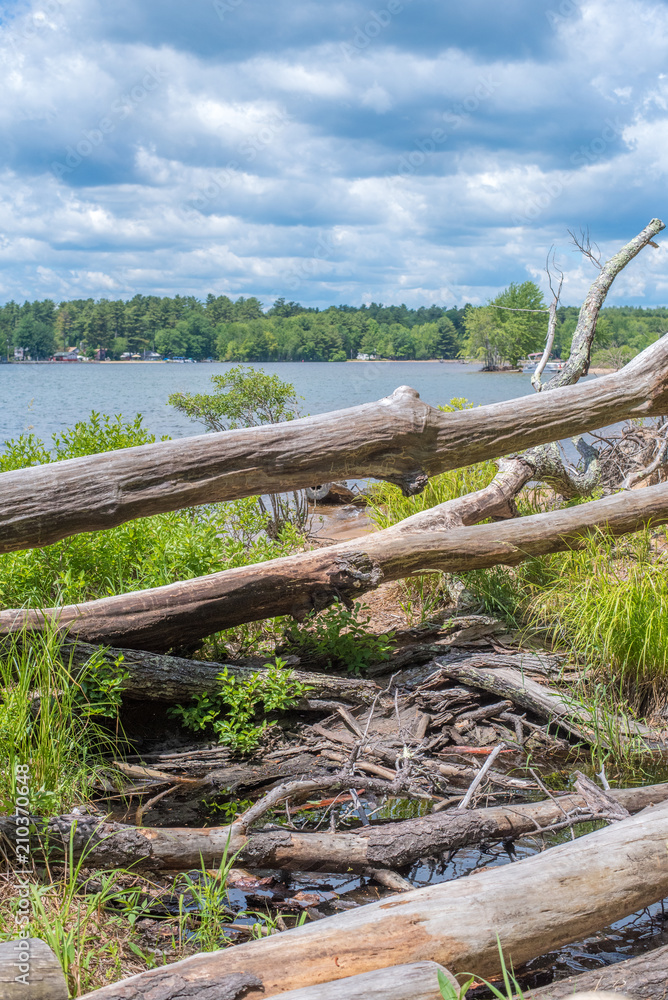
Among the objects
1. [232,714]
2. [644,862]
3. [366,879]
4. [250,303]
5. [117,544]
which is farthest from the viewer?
[250,303]

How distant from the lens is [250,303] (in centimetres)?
6631

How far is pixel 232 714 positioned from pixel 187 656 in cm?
73

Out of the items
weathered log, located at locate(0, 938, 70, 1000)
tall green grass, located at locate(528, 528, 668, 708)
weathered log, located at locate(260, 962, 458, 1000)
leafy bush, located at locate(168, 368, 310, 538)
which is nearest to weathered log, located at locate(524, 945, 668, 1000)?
weathered log, located at locate(260, 962, 458, 1000)

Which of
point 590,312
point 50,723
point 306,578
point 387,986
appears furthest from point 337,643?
point 590,312

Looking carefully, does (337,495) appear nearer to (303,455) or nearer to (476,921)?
(303,455)

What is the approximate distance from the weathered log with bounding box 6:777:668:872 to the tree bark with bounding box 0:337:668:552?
4.85ft

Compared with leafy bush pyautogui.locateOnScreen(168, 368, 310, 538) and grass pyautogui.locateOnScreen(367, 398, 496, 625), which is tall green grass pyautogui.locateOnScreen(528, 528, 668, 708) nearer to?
grass pyautogui.locateOnScreen(367, 398, 496, 625)

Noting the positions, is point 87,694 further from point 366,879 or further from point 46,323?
point 46,323

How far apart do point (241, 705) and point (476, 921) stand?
2.67 m

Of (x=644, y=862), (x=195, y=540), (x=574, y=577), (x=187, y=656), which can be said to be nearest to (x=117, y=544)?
(x=195, y=540)

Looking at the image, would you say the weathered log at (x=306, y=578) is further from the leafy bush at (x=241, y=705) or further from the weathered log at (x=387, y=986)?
the weathered log at (x=387, y=986)

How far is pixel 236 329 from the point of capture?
196ft

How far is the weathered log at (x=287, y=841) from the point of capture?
9.95 ft

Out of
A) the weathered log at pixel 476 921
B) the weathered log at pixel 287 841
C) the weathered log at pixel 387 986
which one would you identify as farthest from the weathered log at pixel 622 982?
the weathered log at pixel 287 841
